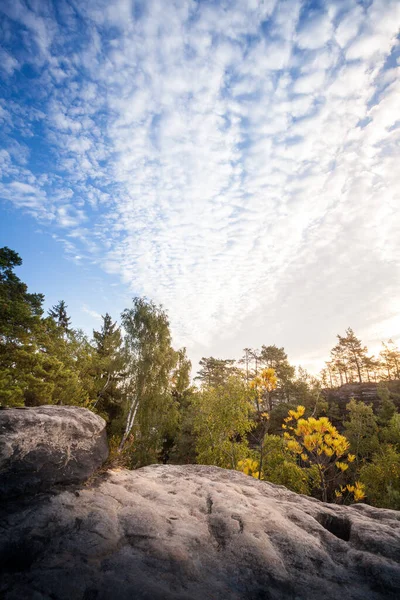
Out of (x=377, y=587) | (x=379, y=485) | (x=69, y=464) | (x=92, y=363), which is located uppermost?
(x=92, y=363)

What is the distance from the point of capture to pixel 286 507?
12.8 feet

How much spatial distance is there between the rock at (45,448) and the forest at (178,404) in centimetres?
97

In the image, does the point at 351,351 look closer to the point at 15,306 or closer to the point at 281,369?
the point at 281,369

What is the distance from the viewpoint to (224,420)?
32.6 feet

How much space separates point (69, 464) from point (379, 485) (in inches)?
679

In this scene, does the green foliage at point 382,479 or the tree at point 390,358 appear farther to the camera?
the tree at point 390,358

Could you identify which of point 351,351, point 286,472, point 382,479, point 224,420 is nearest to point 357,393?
point 351,351

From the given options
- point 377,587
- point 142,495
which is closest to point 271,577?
point 377,587

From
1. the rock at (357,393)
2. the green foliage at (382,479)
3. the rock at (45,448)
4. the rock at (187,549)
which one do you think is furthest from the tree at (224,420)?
the rock at (357,393)

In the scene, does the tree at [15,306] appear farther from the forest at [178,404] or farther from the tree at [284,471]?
the tree at [284,471]

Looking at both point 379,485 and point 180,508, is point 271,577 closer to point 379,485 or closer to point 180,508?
point 180,508

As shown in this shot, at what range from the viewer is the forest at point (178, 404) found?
5945mm

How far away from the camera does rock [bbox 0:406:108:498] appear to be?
3070 millimetres

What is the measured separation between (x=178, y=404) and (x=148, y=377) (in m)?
4.74
